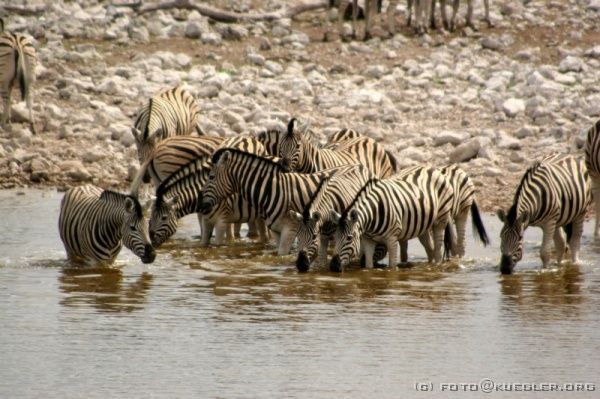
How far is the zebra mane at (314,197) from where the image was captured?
474 inches

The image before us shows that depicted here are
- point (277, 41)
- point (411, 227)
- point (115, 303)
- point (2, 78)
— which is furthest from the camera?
point (277, 41)

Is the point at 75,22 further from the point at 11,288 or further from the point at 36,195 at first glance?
the point at 11,288

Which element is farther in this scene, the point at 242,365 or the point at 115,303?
the point at 115,303

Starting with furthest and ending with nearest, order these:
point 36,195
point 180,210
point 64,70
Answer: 1. point 64,70
2. point 36,195
3. point 180,210

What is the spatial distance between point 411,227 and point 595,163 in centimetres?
286

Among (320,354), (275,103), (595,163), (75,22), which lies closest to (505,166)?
(595,163)

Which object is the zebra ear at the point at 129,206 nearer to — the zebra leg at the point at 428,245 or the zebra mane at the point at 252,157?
the zebra mane at the point at 252,157

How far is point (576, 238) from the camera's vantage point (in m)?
12.7

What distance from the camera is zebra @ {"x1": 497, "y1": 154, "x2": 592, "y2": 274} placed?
39.0ft

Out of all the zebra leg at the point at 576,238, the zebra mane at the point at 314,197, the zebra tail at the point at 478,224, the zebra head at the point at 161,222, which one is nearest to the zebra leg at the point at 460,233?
the zebra tail at the point at 478,224

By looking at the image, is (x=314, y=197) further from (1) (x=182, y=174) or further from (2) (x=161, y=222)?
(1) (x=182, y=174)

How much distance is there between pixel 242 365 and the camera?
884cm

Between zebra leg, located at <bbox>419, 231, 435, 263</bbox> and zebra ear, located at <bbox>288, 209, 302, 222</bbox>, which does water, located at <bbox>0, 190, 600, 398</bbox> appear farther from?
zebra ear, located at <bbox>288, 209, 302, 222</bbox>

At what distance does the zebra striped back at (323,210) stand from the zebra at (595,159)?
8.56ft
